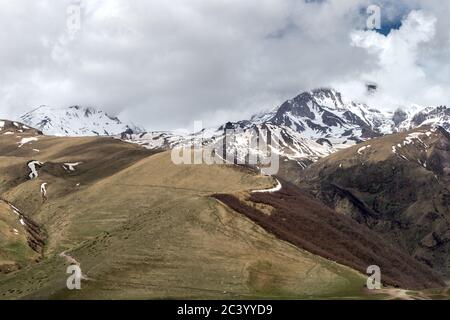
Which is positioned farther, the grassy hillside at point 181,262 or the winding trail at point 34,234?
the winding trail at point 34,234

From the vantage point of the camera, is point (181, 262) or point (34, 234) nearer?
point (181, 262)

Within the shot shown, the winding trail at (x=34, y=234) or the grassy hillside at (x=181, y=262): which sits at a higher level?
the winding trail at (x=34, y=234)

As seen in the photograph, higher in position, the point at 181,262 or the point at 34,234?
the point at 34,234

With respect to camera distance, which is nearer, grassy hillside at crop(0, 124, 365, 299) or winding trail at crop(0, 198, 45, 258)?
grassy hillside at crop(0, 124, 365, 299)

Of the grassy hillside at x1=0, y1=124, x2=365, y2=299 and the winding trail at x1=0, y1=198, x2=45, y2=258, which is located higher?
the winding trail at x1=0, y1=198, x2=45, y2=258
